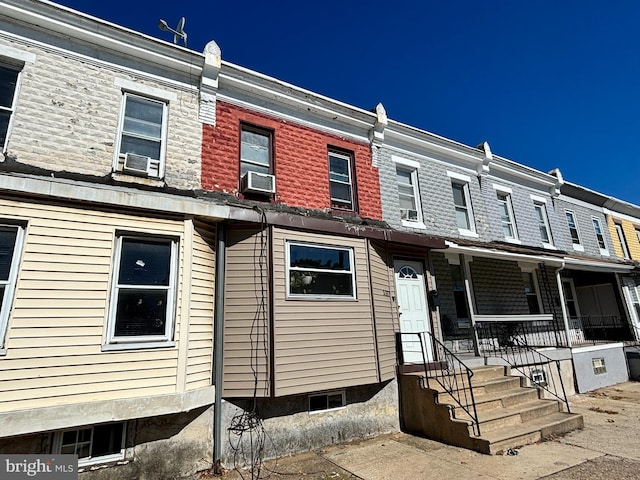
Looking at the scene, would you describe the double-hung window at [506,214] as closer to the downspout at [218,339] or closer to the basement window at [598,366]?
the basement window at [598,366]

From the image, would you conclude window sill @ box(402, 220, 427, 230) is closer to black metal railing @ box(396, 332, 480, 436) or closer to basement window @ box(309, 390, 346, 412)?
black metal railing @ box(396, 332, 480, 436)

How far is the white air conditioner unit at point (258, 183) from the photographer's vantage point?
766 cm

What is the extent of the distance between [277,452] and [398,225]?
6.17 m

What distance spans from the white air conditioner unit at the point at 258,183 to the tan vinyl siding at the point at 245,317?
1140 millimetres

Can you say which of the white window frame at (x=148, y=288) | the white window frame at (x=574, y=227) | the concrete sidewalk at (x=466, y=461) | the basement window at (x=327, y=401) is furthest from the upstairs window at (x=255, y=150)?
the white window frame at (x=574, y=227)

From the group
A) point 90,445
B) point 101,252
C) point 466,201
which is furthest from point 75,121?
point 466,201

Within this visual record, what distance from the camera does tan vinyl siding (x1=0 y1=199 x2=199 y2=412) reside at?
188 inches

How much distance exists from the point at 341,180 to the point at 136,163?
483cm

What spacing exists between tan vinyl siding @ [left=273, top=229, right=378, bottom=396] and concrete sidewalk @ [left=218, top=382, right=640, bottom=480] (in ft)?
3.75

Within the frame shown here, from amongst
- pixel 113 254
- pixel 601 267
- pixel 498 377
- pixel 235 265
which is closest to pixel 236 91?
pixel 235 265

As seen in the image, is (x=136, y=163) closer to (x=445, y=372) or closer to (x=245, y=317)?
(x=245, y=317)

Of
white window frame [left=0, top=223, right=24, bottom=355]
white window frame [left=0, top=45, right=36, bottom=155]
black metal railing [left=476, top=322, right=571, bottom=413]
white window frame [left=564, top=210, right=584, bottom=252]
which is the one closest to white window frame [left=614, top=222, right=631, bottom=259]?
white window frame [left=564, top=210, right=584, bottom=252]

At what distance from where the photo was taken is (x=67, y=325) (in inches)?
200

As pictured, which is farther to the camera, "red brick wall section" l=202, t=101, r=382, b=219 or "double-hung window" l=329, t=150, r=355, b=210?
"double-hung window" l=329, t=150, r=355, b=210
